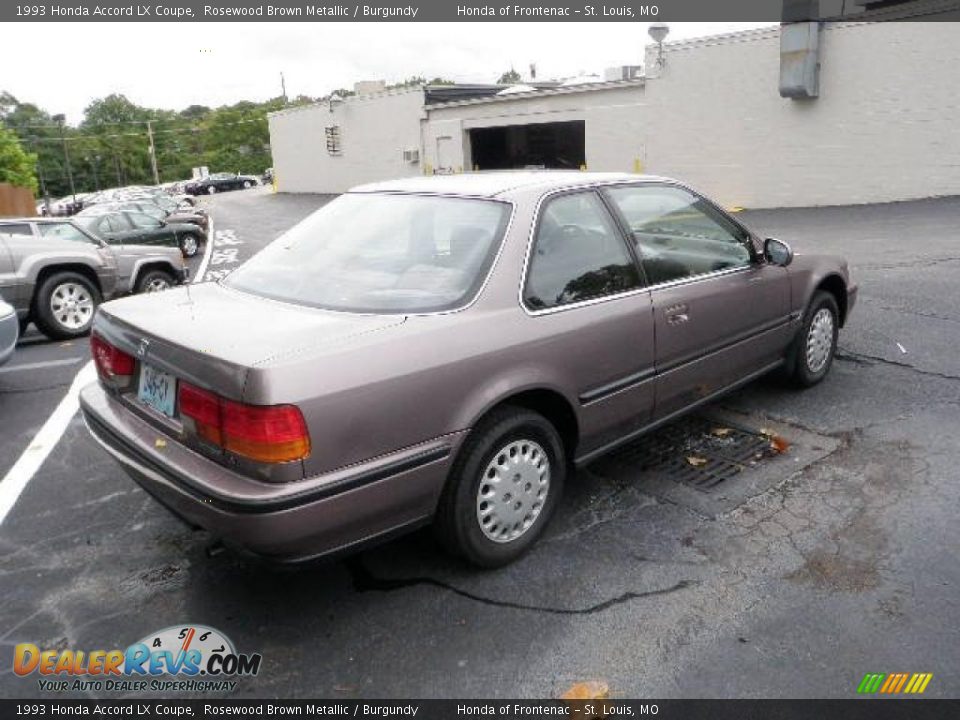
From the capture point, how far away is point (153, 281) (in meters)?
10.1

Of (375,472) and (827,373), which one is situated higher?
(375,472)

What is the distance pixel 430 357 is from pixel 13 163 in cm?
7225

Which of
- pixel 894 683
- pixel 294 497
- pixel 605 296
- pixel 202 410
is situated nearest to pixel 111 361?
pixel 202 410

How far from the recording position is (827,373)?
5285mm

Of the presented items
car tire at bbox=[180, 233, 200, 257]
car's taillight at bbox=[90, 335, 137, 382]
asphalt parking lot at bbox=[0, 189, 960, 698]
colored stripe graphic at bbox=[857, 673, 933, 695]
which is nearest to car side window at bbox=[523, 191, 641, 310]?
asphalt parking lot at bbox=[0, 189, 960, 698]

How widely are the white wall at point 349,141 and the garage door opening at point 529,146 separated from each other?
2.75 m

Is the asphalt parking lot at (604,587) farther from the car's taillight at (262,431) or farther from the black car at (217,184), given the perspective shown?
the black car at (217,184)

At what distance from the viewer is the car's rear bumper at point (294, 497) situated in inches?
96.9

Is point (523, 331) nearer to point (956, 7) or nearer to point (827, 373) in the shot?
point (827, 373)

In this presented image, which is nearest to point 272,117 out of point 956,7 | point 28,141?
point 956,7

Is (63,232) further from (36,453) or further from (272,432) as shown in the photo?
(272,432)

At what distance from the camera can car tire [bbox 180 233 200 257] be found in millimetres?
17734

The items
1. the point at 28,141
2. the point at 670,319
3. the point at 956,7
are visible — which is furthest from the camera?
the point at 28,141

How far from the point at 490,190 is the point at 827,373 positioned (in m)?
3.13
